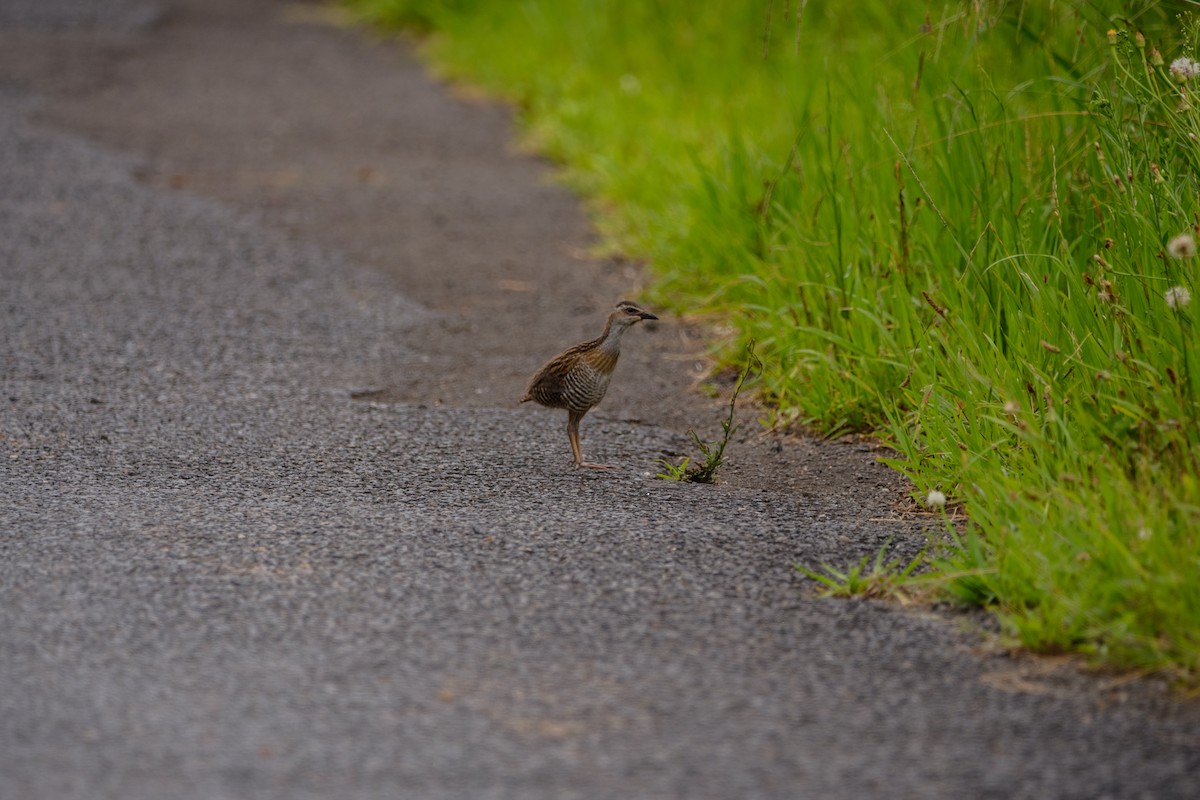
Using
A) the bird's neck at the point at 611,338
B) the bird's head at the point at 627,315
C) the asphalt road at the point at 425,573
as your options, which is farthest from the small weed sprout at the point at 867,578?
the bird's head at the point at 627,315

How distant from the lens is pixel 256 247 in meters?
7.59

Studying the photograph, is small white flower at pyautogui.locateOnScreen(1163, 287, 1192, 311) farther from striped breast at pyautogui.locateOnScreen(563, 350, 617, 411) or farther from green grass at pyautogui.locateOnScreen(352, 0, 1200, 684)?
striped breast at pyautogui.locateOnScreen(563, 350, 617, 411)

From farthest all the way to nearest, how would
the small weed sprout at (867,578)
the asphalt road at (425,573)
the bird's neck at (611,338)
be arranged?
the bird's neck at (611,338), the small weed sprout at (867,578), the asphalt road at (425,573)

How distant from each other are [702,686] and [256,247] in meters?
5.09

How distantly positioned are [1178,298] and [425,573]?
2183 mm

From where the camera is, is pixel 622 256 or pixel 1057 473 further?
pixel 622 256

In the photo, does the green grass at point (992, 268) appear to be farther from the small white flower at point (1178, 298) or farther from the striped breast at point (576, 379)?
the striped breast at point (576, 379)

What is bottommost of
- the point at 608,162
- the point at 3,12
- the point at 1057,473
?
the point at 3,12

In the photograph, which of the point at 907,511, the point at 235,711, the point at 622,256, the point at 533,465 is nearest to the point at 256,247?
the point at 622,256

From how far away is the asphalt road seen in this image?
2906 millimetres

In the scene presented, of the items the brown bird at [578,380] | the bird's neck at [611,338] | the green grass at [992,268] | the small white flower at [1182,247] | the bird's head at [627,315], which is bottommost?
the brown bird at [578,380]

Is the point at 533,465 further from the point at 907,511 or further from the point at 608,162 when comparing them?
the point at 608,162

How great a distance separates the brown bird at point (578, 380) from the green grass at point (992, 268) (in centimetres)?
81

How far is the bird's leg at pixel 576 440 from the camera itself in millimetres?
4691
